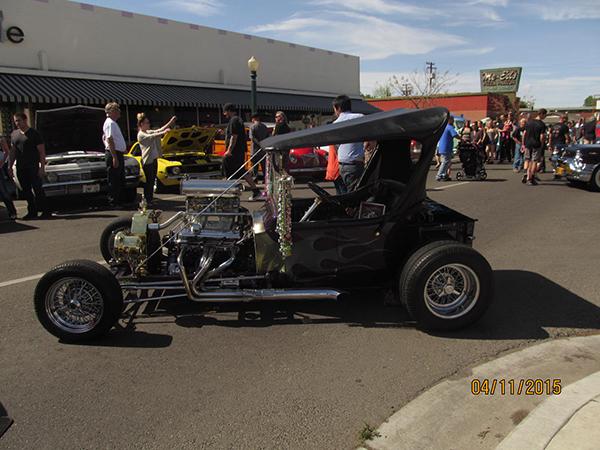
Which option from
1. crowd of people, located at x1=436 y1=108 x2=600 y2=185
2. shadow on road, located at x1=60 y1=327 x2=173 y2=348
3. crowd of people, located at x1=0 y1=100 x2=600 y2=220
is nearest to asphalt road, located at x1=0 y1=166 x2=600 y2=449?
shadow on road, located at x1=60 y1=327 x2=173 y2=348

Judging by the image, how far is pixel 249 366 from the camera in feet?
11.9

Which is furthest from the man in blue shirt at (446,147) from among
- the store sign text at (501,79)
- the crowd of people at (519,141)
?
the store sign text at (501,79)

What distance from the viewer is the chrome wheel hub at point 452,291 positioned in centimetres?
402

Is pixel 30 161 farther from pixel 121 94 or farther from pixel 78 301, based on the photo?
pixel 121 94

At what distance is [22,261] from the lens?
634 centimetres

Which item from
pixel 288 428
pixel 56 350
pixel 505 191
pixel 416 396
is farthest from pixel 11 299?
pixel 505 191

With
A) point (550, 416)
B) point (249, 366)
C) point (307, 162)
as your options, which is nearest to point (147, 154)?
point (307, 162)

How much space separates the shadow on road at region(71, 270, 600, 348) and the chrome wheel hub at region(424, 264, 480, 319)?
195 millimetres

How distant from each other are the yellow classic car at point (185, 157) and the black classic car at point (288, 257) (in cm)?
741

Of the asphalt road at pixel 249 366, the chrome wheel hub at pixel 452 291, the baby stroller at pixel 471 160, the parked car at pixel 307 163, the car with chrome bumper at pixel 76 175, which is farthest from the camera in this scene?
the baby stroller at pixel 471 160

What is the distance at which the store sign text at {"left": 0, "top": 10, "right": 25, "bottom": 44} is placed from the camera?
55.9 feet

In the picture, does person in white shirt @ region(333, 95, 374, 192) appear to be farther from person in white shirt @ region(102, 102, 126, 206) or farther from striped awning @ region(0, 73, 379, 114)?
striped awning @ region(0, 73, 379, 114)
